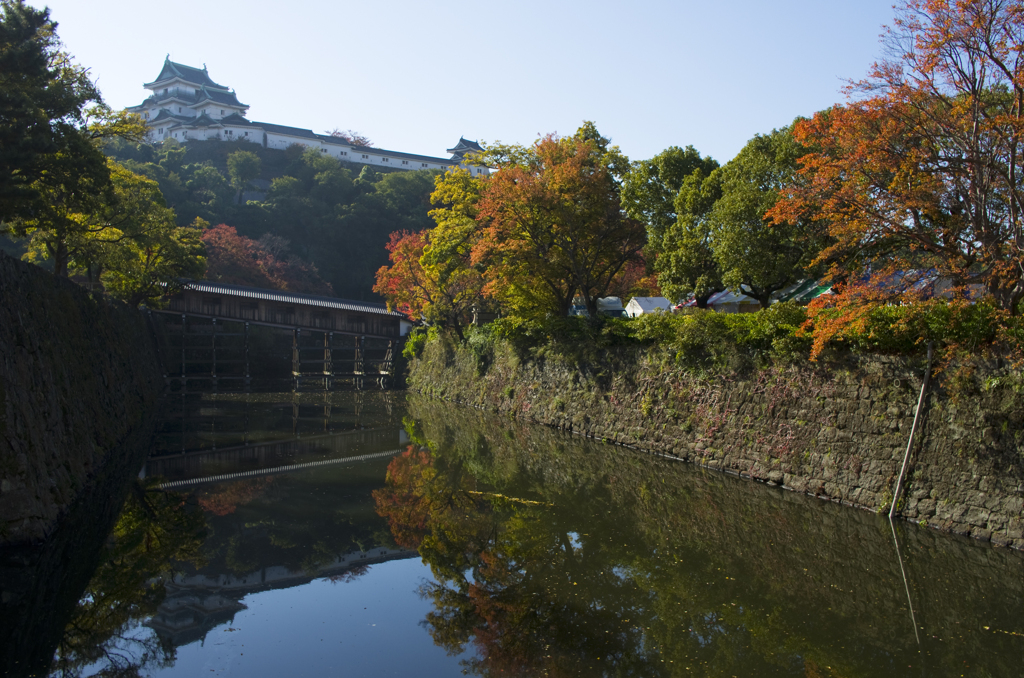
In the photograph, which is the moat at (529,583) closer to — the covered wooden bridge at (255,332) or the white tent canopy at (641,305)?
the white tent canopy at (641,305)

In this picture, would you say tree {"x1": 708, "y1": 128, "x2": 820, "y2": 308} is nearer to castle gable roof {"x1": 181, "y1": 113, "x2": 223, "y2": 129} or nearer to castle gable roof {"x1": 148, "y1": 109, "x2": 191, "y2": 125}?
castle gable roof {"x1": 181, "y1": 113, "x2": 223, "y2": 129}

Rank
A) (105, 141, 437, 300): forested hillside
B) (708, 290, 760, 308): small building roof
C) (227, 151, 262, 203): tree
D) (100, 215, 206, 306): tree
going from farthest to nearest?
(227, 151, 262, 203): tree, (105, 141, 437, 300): forested hillside, (708, 290, 760, 308): small building roof, (100, 215, 206, 306): tree

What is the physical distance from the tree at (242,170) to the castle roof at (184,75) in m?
19.3

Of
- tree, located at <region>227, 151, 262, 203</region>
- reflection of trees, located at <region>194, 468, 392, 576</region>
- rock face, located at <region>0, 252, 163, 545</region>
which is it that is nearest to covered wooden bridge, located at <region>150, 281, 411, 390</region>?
rock face, located at <region>0, 252, 163, 545</region>

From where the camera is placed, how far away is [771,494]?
33.9ft

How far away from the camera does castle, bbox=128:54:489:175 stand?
59.3 metres

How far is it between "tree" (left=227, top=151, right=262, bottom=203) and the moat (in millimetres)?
43811

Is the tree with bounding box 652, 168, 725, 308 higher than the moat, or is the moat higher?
the tree with bounding box 652, 168, 725, 308

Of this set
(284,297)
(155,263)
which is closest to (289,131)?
(284,297)

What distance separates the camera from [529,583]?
6.83 meters

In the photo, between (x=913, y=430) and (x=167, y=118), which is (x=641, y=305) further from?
(x=167, y=118)

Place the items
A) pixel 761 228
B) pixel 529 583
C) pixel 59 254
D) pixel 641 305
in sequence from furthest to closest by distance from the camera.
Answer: pixel 641 305
pixel 59 254
pixel 761 228
pixel 529 583

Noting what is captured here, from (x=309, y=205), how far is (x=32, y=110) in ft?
121

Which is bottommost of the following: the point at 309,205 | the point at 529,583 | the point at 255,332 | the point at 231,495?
the point at 255,332
